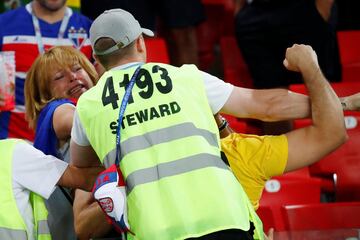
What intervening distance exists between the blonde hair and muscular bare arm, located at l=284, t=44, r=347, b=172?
117 centimetres

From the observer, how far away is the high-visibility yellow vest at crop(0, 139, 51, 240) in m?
3.99

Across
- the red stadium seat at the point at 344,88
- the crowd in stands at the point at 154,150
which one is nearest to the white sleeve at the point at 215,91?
the crowd in stands at the point at 154,150

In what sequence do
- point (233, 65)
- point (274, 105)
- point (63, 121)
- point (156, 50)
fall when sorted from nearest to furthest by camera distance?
point (274, 105)
point (63, 121)
point (156, 50)
point (233, 65)

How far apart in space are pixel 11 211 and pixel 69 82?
0.79 m

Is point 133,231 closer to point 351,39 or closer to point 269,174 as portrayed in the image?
point 269,174

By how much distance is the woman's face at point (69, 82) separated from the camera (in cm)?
457

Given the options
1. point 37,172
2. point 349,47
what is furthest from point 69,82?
point 349,47

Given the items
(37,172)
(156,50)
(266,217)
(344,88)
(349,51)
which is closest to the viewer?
(37,172)

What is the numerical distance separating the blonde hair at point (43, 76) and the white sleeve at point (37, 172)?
0.52 m

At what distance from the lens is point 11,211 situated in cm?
401

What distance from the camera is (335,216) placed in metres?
4.56

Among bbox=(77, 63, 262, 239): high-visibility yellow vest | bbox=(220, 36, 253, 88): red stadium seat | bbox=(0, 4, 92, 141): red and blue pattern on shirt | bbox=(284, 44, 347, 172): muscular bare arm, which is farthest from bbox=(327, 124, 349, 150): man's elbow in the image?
bbox=(220, 36, 253, 88): red stadium seat

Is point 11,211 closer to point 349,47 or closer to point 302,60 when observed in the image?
point 302,60

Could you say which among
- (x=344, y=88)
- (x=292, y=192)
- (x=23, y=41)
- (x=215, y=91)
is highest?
(x=215, y=91)
